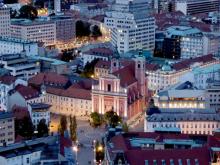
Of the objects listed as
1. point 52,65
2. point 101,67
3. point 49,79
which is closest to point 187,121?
point 49,79

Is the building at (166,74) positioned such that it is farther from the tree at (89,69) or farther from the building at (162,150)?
the building at (162,150)

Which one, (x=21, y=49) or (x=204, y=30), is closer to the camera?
(x=21, y=49)

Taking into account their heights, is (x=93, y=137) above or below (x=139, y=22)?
below

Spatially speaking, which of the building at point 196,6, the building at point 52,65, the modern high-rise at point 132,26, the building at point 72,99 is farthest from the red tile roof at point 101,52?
the building at point 196,6

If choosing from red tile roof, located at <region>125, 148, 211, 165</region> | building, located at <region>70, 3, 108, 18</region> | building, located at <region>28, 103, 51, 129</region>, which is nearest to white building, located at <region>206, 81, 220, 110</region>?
building, located at <region>28, 103, 51, 129</region>

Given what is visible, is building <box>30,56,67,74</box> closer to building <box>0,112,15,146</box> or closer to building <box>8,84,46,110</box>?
building <box>8,84,46,110</box>

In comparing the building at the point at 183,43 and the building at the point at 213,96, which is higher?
the building at the point at 183,43

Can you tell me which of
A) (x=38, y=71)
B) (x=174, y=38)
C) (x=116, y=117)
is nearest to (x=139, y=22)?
(x=174, y=38)

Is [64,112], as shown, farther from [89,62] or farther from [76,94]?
[89,62]
